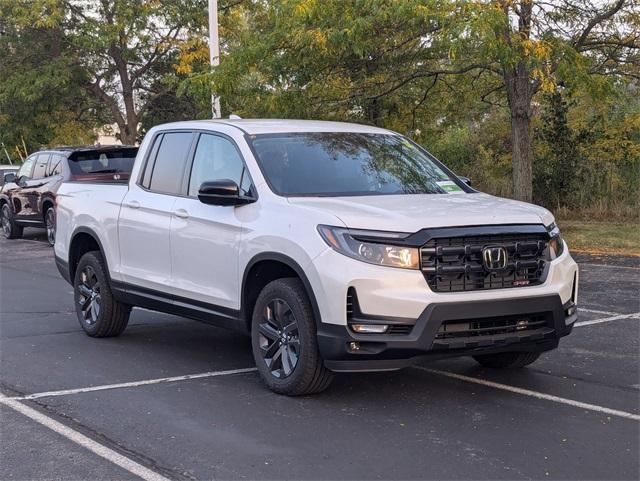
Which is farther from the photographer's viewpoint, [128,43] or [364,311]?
[128,43]

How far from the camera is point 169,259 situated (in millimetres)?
7152

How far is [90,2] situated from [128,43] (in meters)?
1.43

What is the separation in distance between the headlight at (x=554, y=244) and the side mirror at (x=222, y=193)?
208cm

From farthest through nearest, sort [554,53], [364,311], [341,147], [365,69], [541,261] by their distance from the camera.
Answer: [365,69]
[554,53]
[341,147]
[541,261]
[364,311]

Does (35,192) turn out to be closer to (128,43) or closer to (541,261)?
(128,43)

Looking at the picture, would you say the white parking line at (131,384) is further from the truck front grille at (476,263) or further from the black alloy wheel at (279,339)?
the truck front grille at (476,263)

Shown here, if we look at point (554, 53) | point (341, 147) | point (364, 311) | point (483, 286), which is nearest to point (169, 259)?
point (341, 147)

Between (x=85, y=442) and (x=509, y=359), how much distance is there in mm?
3247

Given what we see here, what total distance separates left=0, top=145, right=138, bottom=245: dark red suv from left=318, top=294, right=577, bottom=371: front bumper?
33.7 feet

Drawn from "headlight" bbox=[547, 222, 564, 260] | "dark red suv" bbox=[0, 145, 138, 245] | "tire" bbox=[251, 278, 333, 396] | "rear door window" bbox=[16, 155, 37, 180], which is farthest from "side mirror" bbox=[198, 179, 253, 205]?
"rear door window" bbox=[16, 155, 37, 180]

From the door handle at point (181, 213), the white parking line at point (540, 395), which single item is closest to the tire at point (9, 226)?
the door handle at point (181, 213)

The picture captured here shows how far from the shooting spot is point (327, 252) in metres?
5.61

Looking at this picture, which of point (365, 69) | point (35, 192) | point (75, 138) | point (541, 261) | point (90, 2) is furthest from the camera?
point (75, 138)

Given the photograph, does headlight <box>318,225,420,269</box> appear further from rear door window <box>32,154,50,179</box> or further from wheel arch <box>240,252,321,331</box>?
rear door window <box>32,154,50,179</box>
